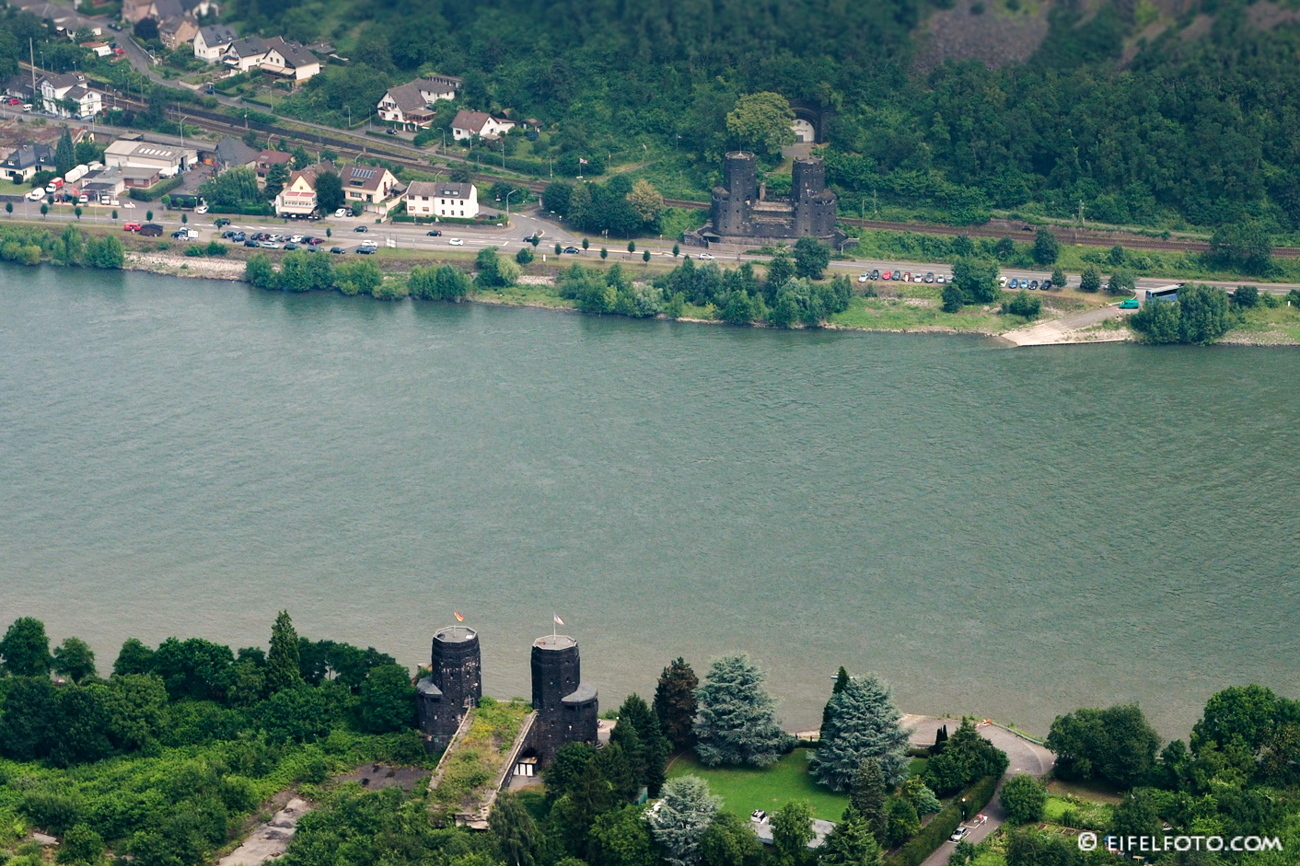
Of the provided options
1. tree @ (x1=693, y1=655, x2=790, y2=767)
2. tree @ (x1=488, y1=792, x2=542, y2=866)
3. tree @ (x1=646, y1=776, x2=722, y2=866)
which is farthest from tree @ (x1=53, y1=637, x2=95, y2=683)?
tree @ (x1=646, y1=776, x2=722, y2=866)

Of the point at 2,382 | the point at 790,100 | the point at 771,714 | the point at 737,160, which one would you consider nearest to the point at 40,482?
the point at 2,382

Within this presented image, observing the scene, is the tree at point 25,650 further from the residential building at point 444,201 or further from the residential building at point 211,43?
the residential building at point 211,43

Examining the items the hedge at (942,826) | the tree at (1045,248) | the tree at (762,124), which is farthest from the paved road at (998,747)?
the tree at (762,124)

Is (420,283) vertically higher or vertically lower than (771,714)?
higher

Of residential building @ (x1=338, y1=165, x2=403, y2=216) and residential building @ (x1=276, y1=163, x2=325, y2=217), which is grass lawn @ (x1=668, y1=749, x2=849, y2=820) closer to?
residential building @ (x1=338, y1=165, x2=403, y2=216)

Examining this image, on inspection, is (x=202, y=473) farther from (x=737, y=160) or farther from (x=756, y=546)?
(x=737, y=160)
